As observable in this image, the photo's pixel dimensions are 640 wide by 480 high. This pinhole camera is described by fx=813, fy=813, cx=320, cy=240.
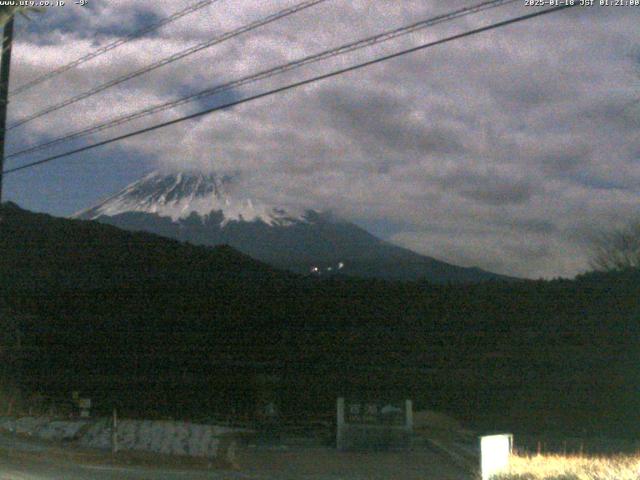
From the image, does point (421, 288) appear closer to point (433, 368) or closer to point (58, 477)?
point (433, 368)

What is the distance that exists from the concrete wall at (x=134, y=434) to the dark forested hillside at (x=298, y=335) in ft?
30.9

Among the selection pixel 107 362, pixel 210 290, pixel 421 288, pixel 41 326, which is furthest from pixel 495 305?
pixel 41 326

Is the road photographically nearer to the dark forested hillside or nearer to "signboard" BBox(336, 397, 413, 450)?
"signboard" BBox(336, 397, 413, 450)

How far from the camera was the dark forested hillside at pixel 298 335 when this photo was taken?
3469 cm

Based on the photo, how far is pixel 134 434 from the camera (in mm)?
23516

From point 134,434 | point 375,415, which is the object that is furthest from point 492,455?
point 134,434

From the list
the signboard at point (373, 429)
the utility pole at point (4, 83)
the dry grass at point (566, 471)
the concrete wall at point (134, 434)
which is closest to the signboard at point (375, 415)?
the signboard at point (373, 429)

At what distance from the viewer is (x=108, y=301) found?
4291 cm

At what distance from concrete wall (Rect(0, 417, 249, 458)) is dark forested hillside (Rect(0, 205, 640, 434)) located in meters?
9.41

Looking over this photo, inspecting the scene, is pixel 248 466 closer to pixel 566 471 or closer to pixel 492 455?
pixel 492 455

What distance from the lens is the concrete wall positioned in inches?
848

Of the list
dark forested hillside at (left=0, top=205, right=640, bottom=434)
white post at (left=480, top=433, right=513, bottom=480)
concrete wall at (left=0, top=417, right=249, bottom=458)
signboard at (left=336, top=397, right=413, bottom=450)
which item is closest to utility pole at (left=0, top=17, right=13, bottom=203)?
concrete wall at (left=0, top=417, right=249, bottom=458)

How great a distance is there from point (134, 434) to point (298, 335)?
727 inches

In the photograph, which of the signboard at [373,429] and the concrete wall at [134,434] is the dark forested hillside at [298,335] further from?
the signboard at [373,429]
